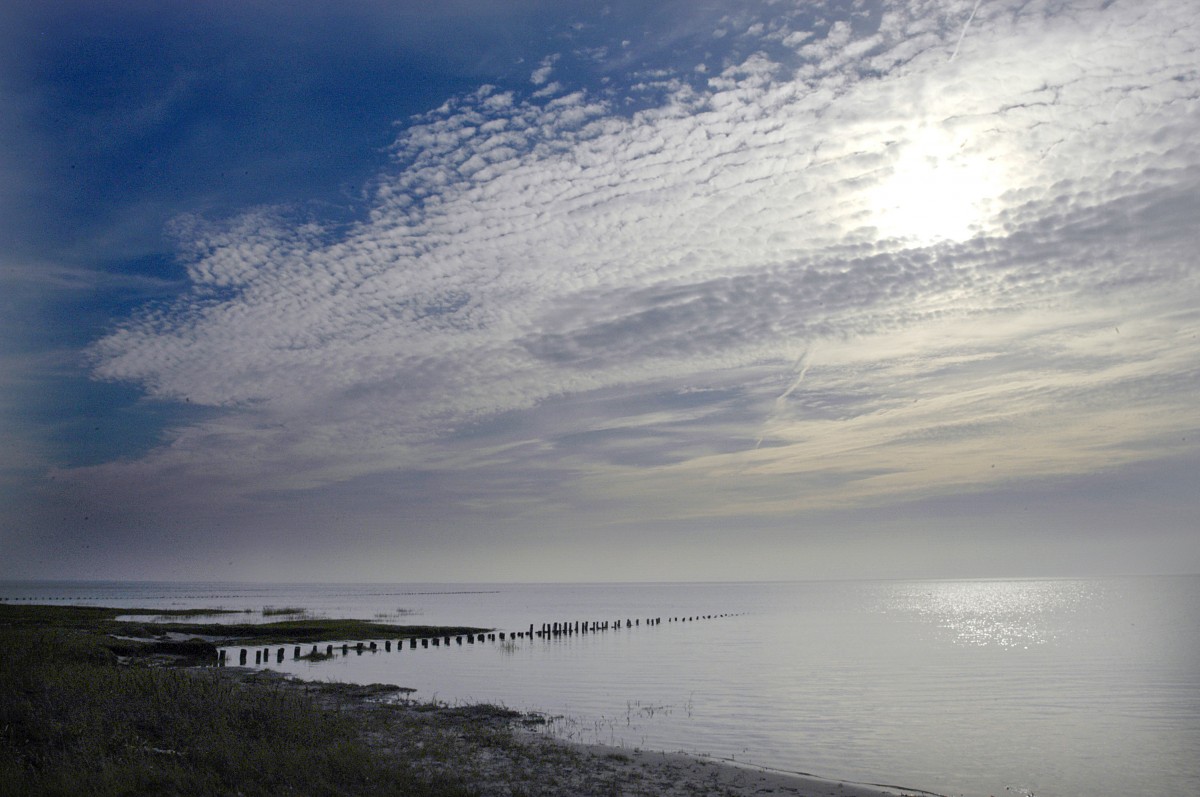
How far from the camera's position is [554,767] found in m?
17.5

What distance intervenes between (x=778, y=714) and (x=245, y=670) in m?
24.6

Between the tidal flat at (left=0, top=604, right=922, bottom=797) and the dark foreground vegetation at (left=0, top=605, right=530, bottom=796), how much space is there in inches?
1.4

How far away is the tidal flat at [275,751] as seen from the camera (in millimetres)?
13141

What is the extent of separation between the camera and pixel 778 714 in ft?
97.5

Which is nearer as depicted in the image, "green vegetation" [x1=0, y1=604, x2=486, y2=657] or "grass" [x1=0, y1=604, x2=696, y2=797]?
"grass" [x1=0, y1=604, x2=696, y2=797]

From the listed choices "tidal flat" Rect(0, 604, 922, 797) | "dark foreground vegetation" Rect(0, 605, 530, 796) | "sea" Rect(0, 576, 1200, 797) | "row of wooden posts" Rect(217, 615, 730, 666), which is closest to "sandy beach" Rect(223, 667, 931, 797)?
"tidal flat" Rect(0, 604, 922, 797)

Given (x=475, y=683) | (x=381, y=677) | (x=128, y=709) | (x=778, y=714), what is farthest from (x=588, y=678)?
(x=128, y=709)

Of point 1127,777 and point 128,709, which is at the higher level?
point 128,709

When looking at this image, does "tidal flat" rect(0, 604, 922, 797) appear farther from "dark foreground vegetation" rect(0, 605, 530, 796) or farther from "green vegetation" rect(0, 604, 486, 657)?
"green vegetation" rect(0, 604, 486, 657)

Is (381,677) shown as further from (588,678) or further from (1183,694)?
(1183,694)

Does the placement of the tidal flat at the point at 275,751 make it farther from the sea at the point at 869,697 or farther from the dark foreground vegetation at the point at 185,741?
the sea at the point at 869,697

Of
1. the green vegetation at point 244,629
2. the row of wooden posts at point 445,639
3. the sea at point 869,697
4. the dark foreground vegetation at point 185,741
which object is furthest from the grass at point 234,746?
the green vegetation at point 244,629

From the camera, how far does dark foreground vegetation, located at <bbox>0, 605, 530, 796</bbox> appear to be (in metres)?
12.8

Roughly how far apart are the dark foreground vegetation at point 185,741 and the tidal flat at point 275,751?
4cm
